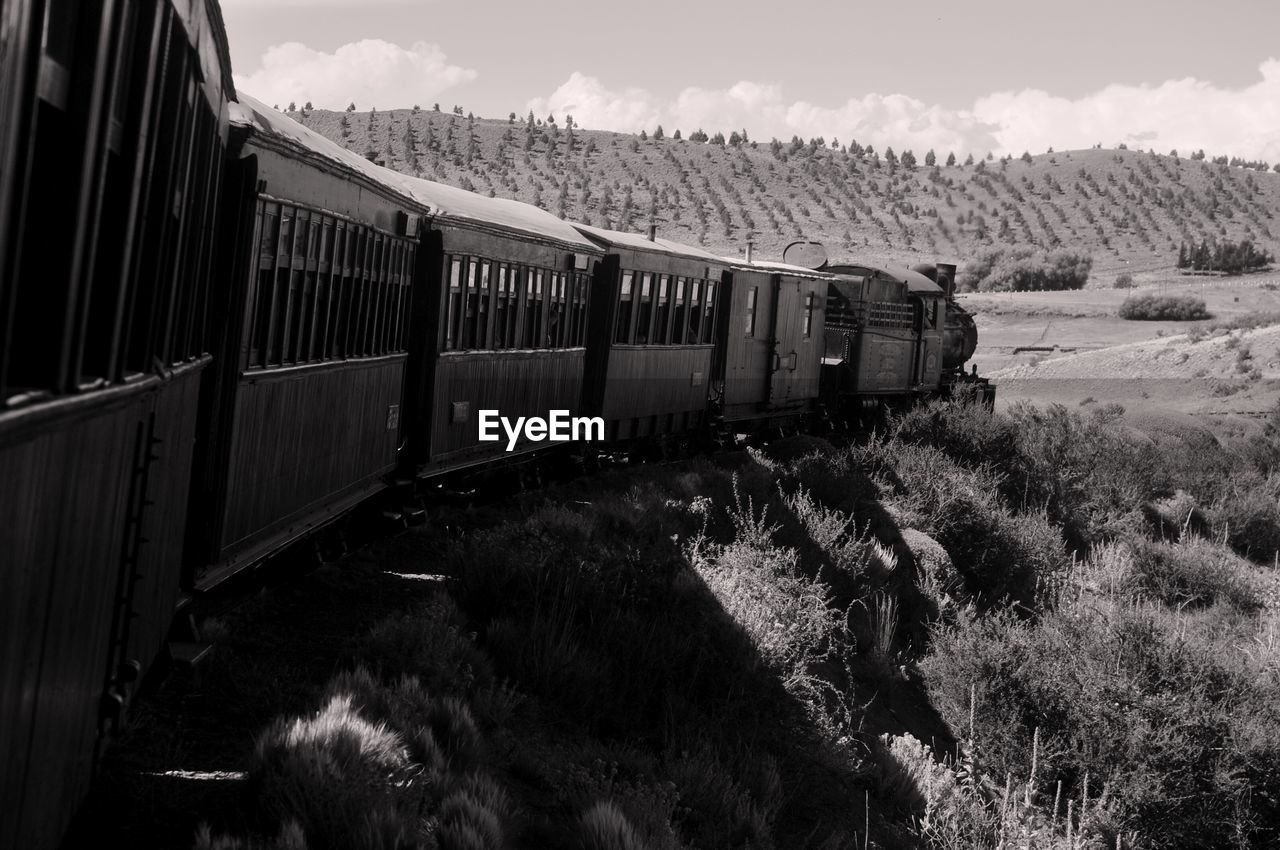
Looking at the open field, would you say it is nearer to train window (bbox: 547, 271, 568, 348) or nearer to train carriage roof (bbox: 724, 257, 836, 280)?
train carriage roof (bbox: 724, 257, 836, 280)

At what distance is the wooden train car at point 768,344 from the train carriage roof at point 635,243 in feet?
2.67

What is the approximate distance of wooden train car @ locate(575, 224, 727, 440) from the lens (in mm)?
16438

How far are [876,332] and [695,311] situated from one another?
6675mm

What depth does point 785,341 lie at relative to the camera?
22.5m

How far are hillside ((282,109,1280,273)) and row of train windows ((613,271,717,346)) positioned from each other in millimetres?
48081

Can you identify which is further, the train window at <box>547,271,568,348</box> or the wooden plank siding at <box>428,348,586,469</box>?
the train window at <box>547,271,568,348</box>

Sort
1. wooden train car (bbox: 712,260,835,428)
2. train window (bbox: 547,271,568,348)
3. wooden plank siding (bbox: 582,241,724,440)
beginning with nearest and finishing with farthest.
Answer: train window (bbox: 547,271,568,348) → wooden plank siding (bbox: 582,241,724,440) → wooden train car (bbox: 712,260,835,428)

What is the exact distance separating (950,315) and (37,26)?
29360 mm

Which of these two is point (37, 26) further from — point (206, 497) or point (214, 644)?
point (214, 644)

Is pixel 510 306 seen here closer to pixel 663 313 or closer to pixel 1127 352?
pixel 663 313

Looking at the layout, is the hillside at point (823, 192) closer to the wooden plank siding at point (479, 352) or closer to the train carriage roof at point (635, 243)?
the train carriage roof at point (635, 243)

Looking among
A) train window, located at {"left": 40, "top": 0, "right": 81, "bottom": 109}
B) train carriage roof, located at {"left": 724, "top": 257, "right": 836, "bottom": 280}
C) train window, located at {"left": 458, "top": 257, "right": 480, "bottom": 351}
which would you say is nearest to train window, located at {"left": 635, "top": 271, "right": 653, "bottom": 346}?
train carriage roof, located at {"left": 724, "top": 257, "right": 836, "bottom": 280}

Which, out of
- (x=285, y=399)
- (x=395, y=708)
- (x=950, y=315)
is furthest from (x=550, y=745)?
(x=950, y=315)

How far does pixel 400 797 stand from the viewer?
561 centimetres
